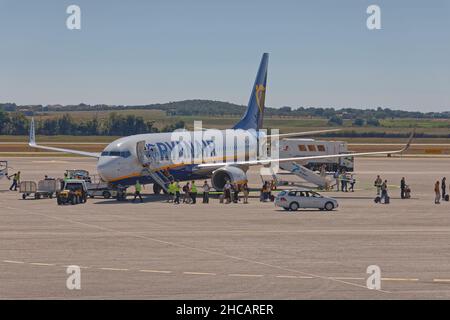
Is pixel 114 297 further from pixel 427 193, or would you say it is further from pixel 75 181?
pixel 427 193

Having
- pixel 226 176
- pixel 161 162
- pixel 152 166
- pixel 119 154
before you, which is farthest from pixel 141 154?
pixel 226 176

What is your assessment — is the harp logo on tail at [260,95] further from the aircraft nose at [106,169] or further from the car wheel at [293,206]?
the car wheel at [293,206]

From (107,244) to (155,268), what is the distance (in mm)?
7190

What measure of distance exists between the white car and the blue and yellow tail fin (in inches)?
995

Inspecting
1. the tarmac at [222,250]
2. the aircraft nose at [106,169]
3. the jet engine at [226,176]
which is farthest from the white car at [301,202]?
the aircraft nose at [106,169]

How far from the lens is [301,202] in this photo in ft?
183

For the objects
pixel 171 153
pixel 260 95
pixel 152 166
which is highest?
pixel 260 95

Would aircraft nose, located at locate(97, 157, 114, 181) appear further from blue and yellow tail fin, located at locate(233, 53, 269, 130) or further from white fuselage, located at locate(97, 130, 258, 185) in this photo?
blue and yellow tail fin, located at locate(233, 53, 269, 130)

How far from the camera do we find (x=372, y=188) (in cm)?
7625

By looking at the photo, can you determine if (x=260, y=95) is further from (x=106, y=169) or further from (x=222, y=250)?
(x=222, y=250)

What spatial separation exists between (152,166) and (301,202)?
1257 centimetres

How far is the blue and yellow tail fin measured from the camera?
8094cm

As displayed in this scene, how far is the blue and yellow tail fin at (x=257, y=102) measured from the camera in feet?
266
